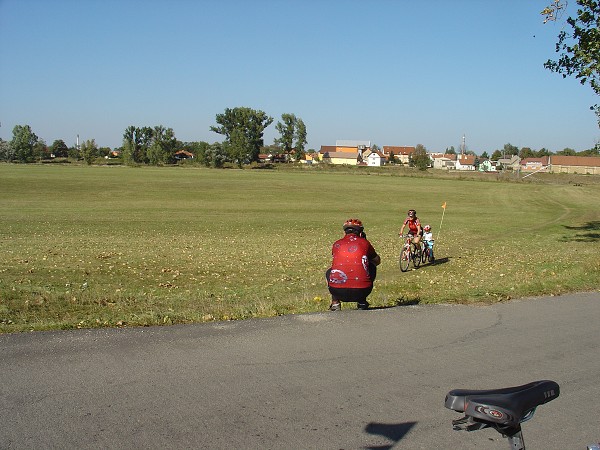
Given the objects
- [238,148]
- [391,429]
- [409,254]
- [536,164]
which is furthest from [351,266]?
[536,164]

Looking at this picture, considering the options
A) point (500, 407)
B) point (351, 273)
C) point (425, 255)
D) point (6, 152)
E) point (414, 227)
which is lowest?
point (425, 255)

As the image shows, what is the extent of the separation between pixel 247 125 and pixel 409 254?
138 m

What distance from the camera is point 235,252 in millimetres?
21359

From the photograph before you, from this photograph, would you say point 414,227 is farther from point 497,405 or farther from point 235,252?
point 497,405

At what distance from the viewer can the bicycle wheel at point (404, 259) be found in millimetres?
18984

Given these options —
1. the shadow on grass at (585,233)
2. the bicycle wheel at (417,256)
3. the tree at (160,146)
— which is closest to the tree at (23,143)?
the tree at (160,146)

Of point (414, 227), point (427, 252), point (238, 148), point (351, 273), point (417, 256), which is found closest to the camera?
point (351, 273)

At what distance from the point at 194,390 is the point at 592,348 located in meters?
4.64

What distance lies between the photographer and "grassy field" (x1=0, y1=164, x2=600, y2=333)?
33.6ft

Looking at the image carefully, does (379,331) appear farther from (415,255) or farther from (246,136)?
(246,136)

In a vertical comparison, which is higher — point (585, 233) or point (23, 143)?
point (23, 143)

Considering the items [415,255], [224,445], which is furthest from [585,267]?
[224,445]

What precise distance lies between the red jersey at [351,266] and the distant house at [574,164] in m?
163

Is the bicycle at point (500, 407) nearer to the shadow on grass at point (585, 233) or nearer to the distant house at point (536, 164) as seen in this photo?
the shadow on grass at point (585, 233)
